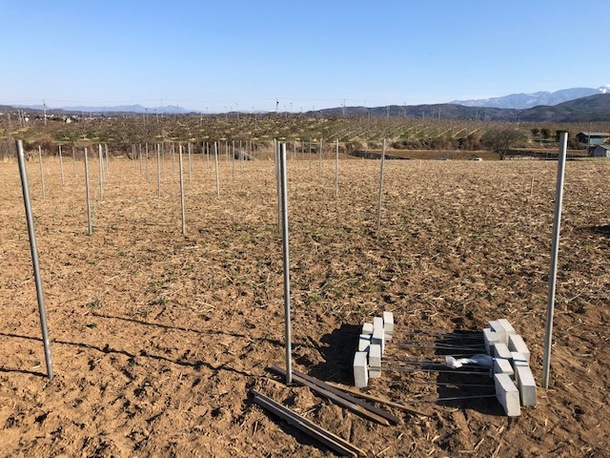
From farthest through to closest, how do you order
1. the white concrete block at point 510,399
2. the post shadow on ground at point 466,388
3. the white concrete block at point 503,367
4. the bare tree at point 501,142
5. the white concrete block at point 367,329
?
the bare tree at point 501,142
the white concrete block at point 367,329
the white concrete block at point 503,367
the post shadow on ground at point 466,388
the white concrete block at point 510,399

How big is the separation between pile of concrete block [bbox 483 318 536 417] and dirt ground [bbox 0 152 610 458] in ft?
0.41

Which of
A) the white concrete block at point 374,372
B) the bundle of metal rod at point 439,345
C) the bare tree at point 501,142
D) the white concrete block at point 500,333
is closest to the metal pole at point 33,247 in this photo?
the white concrete block at point 374,372

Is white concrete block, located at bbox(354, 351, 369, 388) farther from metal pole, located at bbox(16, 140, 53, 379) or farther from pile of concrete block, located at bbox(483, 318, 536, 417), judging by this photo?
metal pole, located at bbox(16, 140, 53, 379)

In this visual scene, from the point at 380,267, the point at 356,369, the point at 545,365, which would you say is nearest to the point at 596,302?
the point at 545,365

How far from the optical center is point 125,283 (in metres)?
6.22

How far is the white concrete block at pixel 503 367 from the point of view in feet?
11.7

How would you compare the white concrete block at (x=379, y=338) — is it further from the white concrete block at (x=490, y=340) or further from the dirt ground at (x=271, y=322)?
the white concrete block at (x=490, y=340)

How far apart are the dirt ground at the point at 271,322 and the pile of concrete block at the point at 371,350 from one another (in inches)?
4.9

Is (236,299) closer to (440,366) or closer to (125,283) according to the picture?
(125,283)

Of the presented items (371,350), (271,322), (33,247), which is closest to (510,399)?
(371,350)

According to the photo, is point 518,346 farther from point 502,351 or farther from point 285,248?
point 285,248

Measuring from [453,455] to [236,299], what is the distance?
10.6 feet

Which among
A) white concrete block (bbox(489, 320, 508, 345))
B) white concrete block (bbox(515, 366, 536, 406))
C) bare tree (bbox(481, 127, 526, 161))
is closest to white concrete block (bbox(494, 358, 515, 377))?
white concrete block (bbox(515, 366, 536, 406))

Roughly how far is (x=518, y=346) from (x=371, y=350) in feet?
4.09
